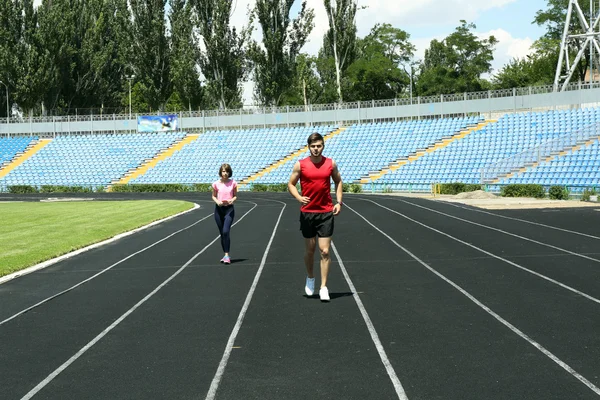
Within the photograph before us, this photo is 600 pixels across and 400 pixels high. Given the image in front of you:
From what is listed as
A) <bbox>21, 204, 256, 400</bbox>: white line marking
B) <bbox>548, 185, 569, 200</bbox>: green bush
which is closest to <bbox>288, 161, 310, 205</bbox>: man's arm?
<bbox>21, 204, 256, 400</bbox>: white line marking

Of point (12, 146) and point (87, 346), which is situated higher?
point (12, 146)

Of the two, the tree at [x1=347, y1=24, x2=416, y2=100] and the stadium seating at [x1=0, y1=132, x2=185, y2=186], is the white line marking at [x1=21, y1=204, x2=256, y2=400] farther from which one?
the tree at [x1=347, y1=24, x2=416, y2=100]

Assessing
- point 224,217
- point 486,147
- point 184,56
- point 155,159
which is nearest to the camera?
point 224,217

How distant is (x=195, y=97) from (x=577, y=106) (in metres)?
34.4

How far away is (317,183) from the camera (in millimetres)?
8148

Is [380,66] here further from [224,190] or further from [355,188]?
[224,190]

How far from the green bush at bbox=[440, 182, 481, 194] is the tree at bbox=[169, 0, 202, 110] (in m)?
31.1

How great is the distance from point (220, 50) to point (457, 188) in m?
30.7

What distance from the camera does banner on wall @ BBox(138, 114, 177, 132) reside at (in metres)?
60.4

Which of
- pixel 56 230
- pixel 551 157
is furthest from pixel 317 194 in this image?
pixel 551 157

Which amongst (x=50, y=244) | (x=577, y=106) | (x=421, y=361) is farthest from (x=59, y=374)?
(x=577, y=106)

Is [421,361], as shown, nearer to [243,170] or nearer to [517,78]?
[243,170]

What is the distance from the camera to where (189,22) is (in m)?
63.5

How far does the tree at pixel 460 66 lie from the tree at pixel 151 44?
33556mm
